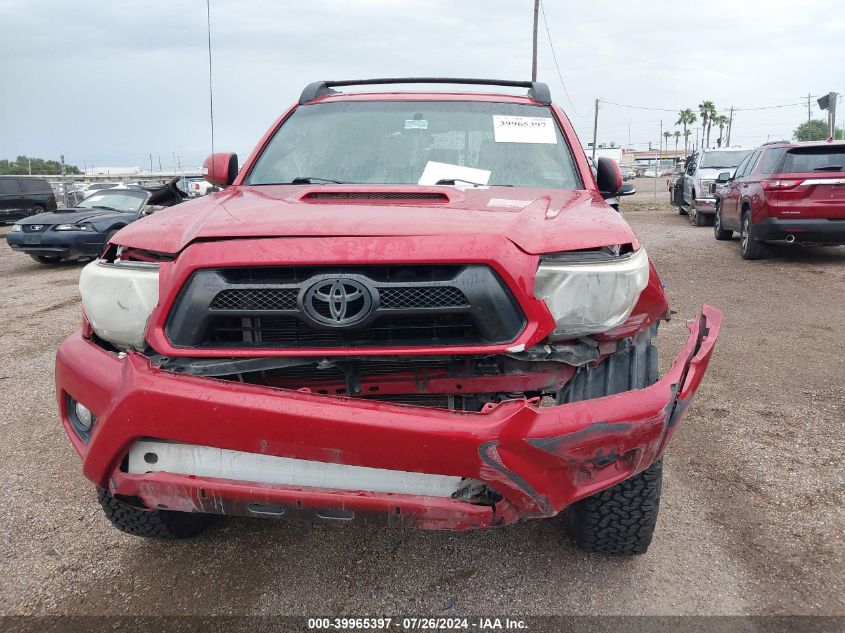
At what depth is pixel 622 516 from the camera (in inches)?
97.1

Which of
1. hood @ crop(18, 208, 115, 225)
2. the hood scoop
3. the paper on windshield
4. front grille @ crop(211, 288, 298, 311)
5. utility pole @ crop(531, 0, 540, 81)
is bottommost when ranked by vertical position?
hood @ crop(18, 208, 115, 225)

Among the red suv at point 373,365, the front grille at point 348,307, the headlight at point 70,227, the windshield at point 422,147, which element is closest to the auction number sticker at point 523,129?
the windshield at point 422,147

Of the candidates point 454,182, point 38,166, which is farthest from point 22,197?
point 38,166

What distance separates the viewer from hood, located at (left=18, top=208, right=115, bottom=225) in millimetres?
11438

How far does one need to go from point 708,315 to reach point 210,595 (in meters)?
2.18

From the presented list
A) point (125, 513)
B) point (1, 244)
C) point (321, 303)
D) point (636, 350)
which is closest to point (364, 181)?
point (321, 303)

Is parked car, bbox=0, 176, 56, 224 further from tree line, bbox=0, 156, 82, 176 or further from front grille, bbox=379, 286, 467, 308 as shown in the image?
tree line, bbox=0, 156, 82, 176

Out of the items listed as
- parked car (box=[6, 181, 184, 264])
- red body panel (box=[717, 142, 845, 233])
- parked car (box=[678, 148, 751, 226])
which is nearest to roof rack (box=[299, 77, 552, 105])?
red body panel (box=[717, 142, 845, 233])

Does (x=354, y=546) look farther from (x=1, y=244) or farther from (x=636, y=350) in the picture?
(x=1, y=244)

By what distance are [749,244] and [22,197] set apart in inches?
755

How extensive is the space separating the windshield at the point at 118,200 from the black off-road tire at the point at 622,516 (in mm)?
11666

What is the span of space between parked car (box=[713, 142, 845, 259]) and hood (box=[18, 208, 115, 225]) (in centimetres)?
1076

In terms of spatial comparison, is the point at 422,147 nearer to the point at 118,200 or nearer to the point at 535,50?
the point at 118,200

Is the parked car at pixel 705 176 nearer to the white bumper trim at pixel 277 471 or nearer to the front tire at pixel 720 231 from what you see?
the front tire at pixel 720 231
